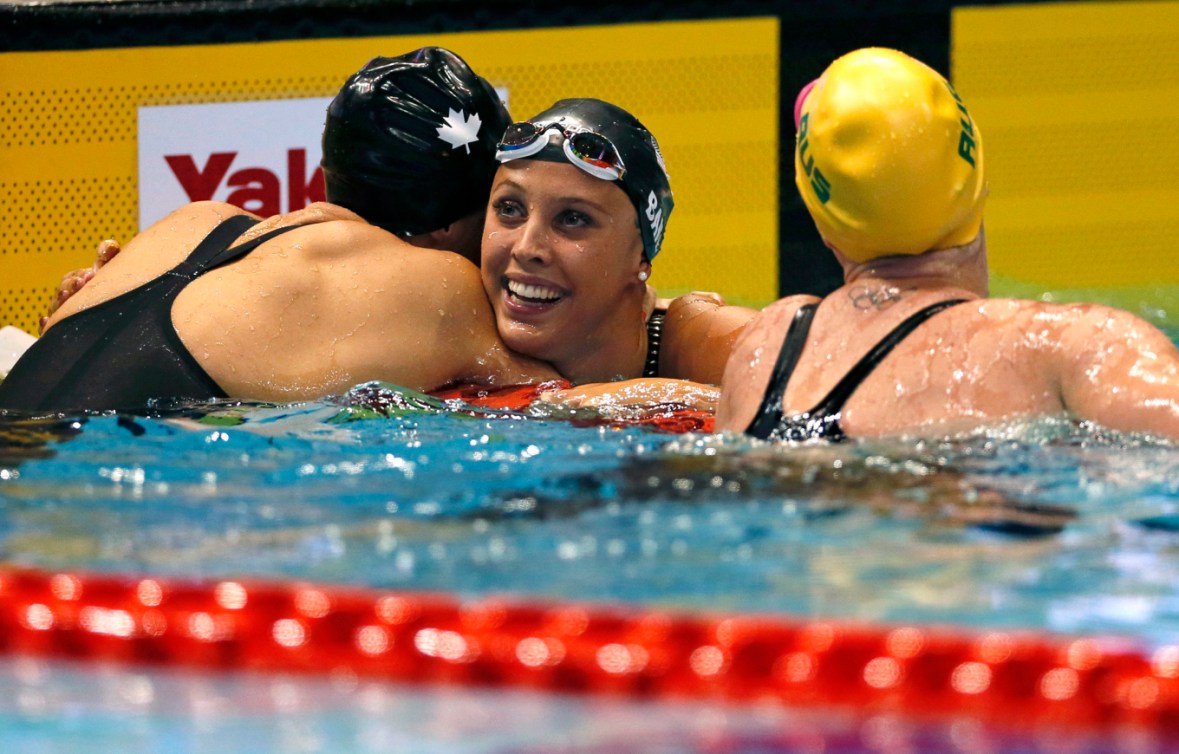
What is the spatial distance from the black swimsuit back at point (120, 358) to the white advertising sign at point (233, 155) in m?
1.75

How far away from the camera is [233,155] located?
585 centimetres

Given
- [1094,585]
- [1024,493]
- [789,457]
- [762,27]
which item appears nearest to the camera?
[1094,585]

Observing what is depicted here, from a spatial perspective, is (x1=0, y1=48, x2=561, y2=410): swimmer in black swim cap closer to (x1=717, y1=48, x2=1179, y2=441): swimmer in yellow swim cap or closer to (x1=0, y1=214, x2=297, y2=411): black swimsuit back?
(x1=0, y1=214, x2=297, y2=411): black swimsuit back

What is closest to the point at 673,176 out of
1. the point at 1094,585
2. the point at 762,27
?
the point at 762,27

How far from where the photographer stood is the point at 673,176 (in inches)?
233

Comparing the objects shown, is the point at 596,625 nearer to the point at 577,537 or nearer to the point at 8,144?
the point at 577,537

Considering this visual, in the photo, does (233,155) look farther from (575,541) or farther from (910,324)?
(575,541)

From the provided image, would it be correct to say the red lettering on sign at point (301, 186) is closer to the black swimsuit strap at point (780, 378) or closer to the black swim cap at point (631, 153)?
the black swim cap at point (631, 153)

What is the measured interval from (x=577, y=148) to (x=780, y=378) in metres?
1.45

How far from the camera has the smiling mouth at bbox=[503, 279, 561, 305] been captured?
4133 mm

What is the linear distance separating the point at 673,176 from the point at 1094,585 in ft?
13.3

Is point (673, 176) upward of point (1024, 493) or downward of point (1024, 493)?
upward

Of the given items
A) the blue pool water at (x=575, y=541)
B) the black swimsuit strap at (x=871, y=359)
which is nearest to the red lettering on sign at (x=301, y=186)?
the blue pool water at (x=575, y=541)

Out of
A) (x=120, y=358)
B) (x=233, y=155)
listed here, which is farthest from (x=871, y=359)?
(x=233, y=155)
